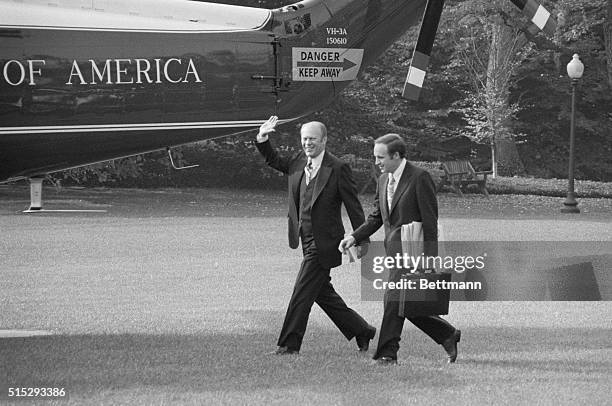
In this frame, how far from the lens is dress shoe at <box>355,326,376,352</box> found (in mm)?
9258

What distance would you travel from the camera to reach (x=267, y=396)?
7465mm

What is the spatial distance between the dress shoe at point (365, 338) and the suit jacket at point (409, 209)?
95cm

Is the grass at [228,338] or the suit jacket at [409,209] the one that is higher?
the suit jacket at [409,209]

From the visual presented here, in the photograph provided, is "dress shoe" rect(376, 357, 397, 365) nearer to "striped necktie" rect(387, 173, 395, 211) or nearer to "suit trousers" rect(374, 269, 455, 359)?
"suit trousers" rect(374, 269, 455, 359)

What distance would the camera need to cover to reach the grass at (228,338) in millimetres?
7695

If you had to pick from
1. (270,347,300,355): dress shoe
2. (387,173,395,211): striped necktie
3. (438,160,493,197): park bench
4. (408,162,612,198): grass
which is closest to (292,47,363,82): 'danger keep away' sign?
(387,173,395,211): striped necktie

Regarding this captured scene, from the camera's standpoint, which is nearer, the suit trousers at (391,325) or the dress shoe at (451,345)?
the suit trousers at (391,325)

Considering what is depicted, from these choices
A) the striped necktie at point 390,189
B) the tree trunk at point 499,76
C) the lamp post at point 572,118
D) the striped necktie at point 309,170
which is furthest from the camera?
the tree trunk at point 499,76

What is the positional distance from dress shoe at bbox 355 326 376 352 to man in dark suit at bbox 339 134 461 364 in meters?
0.55

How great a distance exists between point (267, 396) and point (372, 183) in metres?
31.0

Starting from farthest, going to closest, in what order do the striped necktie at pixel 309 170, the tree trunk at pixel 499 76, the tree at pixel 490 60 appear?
the tree trunk at pixel 499 76 < the tree at pixel 490 60 < the striped necktie at pixel 309 170

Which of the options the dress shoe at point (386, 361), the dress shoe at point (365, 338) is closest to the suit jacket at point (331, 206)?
the dress shoe at point (365, 338)

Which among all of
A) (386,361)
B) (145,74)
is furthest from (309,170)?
(145,74)

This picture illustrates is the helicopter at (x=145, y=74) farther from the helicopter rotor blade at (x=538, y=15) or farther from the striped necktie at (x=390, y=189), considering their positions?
the striped necktie at (x=390, y=189)
